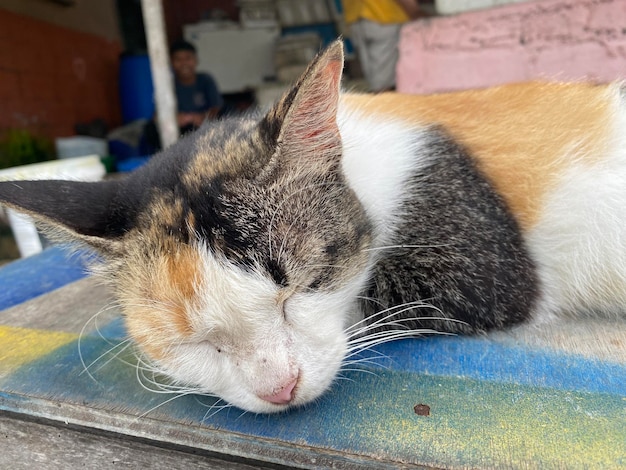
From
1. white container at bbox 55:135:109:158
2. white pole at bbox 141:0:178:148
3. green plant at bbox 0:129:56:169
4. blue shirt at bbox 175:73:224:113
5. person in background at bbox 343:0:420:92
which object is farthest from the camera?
blue shirt at bbox 175:73:224:113

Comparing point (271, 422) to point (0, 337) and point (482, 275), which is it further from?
point (0, 337)

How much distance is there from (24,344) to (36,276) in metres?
0.93

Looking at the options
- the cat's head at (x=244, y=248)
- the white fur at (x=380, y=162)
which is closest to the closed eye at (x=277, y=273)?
the cat's head at (x=244, y=248)

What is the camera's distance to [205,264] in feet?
3.16

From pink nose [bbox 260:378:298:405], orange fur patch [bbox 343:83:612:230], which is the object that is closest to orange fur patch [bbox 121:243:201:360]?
pink nose [bbox 260:378:298:405]

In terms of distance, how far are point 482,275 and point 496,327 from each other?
0.18 metres

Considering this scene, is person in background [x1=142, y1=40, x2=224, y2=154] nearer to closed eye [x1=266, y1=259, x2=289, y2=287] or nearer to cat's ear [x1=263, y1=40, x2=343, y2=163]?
cat's ear [x1=263, y1=40, x2=343, y2=163]

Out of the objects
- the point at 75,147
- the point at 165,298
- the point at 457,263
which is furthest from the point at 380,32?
the point at 165,298

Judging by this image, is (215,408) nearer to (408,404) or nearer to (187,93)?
(408,404)

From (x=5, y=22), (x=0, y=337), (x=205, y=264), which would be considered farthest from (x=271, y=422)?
(x=5, y=22)

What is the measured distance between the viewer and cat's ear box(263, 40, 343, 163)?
3.10 feet

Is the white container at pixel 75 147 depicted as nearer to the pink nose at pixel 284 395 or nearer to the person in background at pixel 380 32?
the person in background at pixel 380 32

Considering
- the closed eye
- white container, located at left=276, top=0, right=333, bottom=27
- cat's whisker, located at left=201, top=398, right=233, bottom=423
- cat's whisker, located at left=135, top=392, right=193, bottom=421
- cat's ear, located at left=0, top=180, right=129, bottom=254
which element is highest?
white container, located at left=276, top=0, right=333, bottom=27

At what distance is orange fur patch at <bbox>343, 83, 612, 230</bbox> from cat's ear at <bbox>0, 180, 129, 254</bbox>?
0.88 meters
